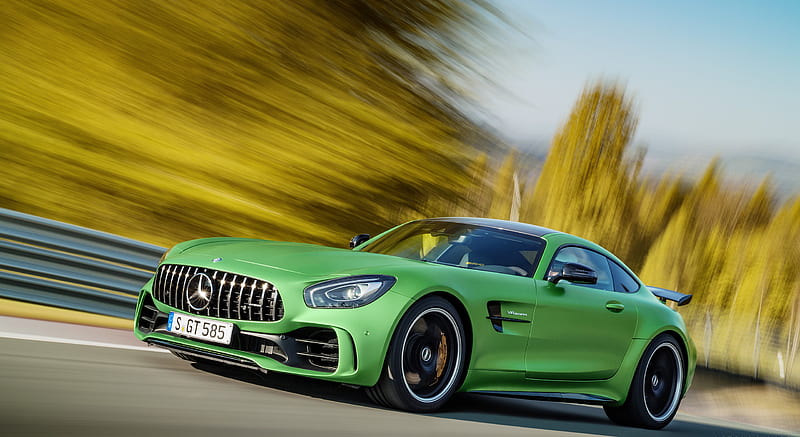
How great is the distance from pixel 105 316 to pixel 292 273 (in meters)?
3.31

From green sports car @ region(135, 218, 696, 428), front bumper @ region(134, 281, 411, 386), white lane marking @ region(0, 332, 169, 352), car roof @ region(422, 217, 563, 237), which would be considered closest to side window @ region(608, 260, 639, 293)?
green sports car @ region(135, 218, 696, 428)

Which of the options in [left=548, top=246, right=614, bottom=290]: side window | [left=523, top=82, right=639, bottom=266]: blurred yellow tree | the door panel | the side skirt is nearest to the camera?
the side skirt

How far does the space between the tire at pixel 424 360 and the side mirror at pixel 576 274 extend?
0.99 meters

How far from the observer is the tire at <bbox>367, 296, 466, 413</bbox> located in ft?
17.7

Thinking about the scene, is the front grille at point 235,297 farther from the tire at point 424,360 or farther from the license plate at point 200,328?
the tire at point 424,360

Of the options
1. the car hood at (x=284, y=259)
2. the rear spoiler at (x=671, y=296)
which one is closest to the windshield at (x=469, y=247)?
the car hood at (x=284, y=259)

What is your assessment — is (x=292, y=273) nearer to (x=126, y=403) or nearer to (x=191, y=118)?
(x=126, y=403)

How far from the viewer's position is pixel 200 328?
548 cm

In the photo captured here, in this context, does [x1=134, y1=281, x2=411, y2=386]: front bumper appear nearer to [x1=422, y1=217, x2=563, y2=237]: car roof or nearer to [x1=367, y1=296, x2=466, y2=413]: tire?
[x1=367, y1=296, x2=466, y2=413]: tire

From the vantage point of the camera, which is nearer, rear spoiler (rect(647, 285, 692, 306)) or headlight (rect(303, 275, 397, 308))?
headlight (rect(303, 275, 397, 308))

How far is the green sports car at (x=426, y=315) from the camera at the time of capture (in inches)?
209

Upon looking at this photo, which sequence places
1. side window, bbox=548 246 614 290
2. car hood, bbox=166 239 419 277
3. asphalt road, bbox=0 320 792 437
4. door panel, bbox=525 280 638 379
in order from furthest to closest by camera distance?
side window, bbox=548 246 614 290 < door panel, bbox=525 280 638 379 < car hood, bbox=166 239 419 277 < asphalt road, bbox=0 320 792 437

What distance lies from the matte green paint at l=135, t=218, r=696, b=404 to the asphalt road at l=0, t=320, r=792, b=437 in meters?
0.23

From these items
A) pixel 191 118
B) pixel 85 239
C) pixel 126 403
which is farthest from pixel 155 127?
pixel 126 403
